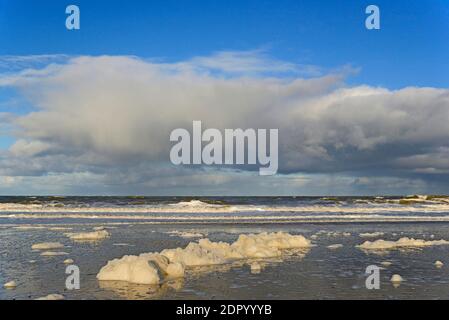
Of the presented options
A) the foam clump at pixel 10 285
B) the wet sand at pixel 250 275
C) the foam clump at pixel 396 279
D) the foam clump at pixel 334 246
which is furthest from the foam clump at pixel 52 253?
the foam clump at pixel 396 279

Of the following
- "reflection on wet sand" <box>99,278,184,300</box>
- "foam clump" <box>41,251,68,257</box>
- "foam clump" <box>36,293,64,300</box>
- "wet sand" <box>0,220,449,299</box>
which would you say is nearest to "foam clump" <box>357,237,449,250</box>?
"wet sand" <box>0,220,449,299</box>

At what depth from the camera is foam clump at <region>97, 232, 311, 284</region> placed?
1412 centimetres

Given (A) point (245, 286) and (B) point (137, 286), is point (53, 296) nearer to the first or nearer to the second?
(B) point (137, 286)

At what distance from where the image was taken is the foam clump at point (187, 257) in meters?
14.1

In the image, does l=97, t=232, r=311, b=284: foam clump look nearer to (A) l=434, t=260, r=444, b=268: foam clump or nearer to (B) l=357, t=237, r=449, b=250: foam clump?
(B) l=357, t=237, r=449, b=250: foam clump

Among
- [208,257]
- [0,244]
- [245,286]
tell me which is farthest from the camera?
[0,244]

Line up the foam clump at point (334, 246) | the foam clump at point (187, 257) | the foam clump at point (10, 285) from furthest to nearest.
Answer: the foam clump at point (334, 246) < the foam clump at point (187, 257) < the foam clump at point (10, 285)

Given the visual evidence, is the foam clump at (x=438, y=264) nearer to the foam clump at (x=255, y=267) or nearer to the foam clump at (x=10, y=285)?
the foam clump at (x=255, y=267)

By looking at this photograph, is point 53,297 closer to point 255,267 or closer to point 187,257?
point 187,257

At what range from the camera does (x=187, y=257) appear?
1677cm

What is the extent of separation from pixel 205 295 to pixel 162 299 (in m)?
1.14
